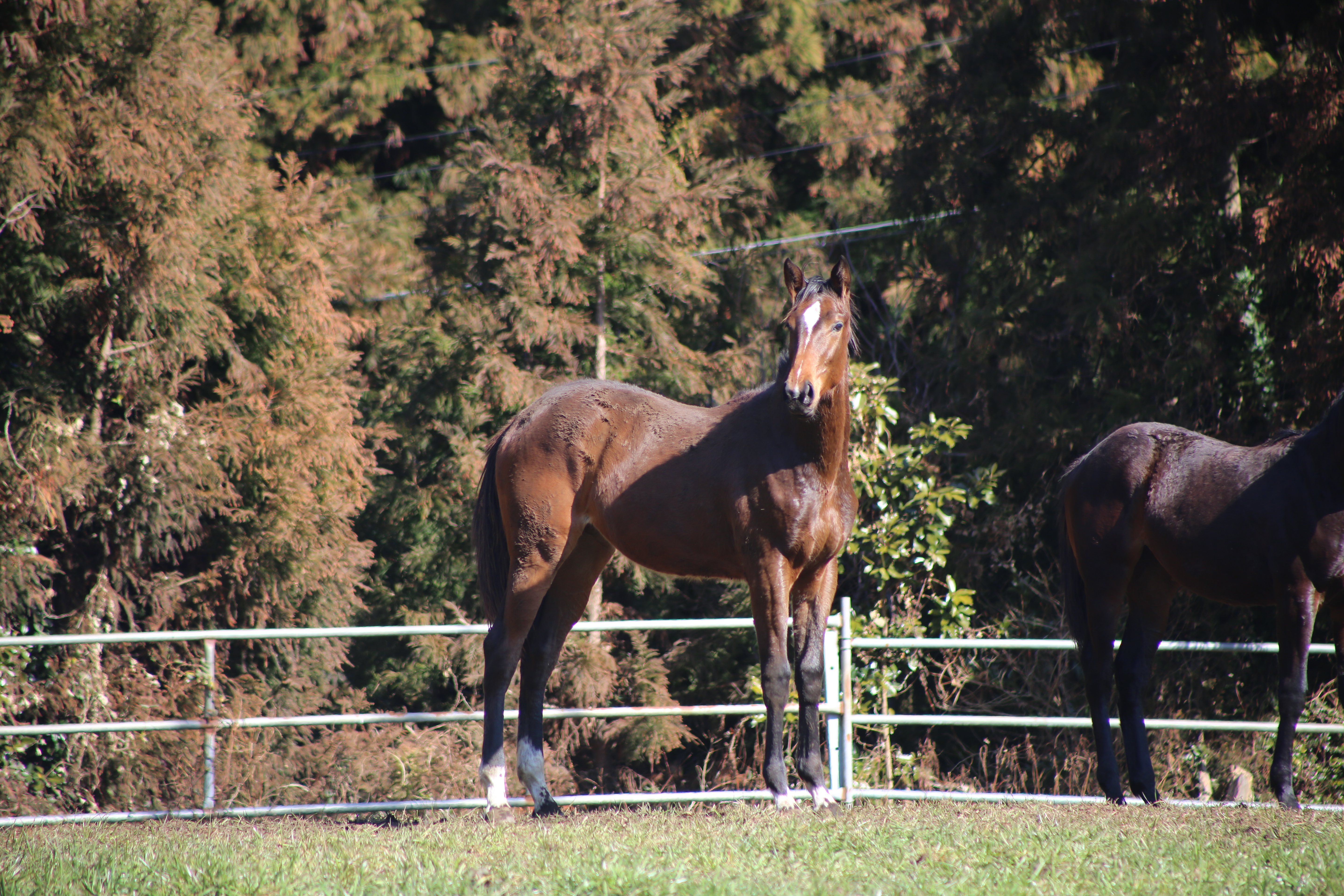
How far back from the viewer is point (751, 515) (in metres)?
5.05

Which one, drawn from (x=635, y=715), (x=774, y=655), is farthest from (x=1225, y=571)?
(x=635, y=715)

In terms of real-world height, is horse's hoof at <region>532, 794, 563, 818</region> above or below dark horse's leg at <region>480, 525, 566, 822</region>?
below

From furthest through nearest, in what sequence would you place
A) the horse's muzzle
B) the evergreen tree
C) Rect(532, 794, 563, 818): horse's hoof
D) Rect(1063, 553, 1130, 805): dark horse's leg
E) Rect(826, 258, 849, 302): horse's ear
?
1. the evergreen tree
2. Rect(1063, 553, 1130, 805): dark horse's leg
3. Rect(532, 794, 563, 818): horse's hoof
4. Rect(826, 258, 849, 302): horse's ear
5. the horse's muzzle

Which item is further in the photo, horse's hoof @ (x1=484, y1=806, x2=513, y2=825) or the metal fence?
the metal fence

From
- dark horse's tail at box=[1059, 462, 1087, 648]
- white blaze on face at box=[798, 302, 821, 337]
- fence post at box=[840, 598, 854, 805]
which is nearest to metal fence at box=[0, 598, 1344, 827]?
fence post at box=[840, 598, 854, 805]

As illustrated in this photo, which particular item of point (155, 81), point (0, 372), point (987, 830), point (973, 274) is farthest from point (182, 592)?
point (973, 274)

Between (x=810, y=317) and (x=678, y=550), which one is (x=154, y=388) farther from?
(x=810, y=317)

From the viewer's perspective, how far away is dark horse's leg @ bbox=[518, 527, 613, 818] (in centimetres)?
562

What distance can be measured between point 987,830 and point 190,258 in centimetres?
769

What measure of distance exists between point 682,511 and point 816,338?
1.14m

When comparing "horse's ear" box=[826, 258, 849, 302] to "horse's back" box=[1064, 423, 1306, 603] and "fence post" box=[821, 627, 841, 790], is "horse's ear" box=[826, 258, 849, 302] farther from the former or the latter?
"fence post" box=[821, 627, 841, 790]

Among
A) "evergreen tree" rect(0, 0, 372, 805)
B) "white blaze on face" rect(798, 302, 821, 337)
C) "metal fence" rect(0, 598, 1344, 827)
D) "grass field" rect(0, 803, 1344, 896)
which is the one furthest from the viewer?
"evergreen tree" rect(0, 0, 372, 805)

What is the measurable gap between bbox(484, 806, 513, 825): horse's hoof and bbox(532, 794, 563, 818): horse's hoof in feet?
0.46

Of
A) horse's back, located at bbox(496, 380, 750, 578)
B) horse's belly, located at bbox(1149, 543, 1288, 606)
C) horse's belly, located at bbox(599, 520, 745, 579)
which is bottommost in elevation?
horse's belly, located at bbox(1149, 543, 1288, 606)
